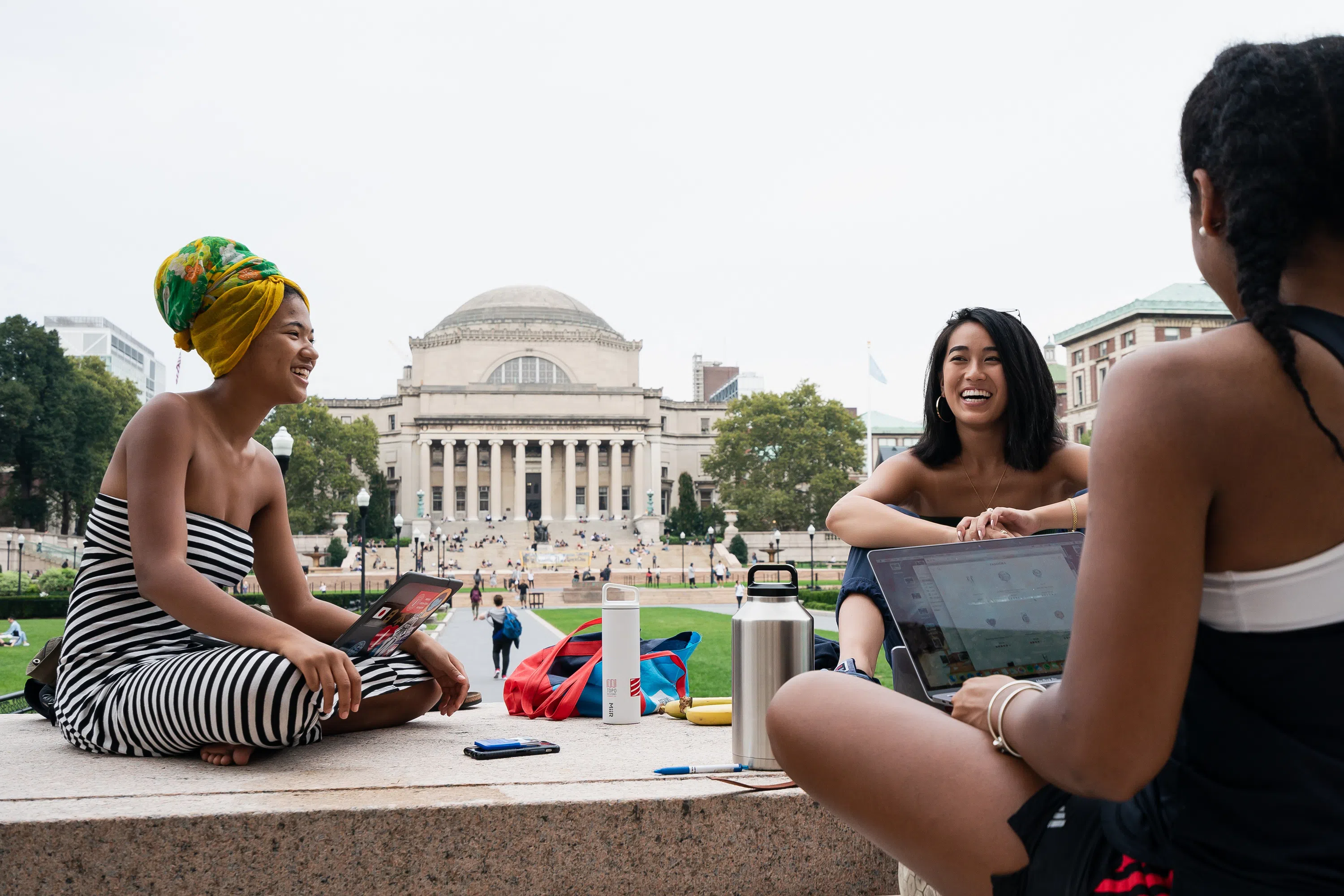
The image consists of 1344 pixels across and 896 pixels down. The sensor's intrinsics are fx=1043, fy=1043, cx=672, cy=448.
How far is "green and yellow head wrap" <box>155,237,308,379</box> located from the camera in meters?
3.18

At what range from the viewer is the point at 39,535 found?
45.1 metres

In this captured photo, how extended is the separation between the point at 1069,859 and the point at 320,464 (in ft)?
205

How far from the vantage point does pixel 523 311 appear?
7556 centimetres

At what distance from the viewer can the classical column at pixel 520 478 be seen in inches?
2763

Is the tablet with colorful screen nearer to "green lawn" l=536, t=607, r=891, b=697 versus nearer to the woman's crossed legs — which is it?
"green lawn" l=536, t=607, r=891, b=697

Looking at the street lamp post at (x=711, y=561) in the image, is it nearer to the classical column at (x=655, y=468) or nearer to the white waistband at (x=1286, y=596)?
the classical column at (x=655, y=468)

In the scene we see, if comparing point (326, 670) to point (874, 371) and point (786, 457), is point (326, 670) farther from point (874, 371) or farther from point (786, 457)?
point (786, 457)

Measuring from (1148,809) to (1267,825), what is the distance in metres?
0.15

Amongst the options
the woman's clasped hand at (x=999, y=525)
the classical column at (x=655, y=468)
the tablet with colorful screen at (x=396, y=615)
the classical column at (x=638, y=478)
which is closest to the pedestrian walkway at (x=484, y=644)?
the tablet with colorful screen at (x=396, y=615)

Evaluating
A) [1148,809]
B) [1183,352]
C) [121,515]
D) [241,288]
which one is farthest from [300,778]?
[1183,352]

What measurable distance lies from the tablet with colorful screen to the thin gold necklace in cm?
173

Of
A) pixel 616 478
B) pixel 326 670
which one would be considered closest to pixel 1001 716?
pixel 326 670

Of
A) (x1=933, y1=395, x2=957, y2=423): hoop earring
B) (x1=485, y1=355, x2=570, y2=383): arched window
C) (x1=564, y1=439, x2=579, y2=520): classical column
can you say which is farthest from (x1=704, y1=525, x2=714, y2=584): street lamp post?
(x1=933, y1=395, x2=957, y2=423): hoop earring

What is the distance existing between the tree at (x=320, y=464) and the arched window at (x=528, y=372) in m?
11.7
